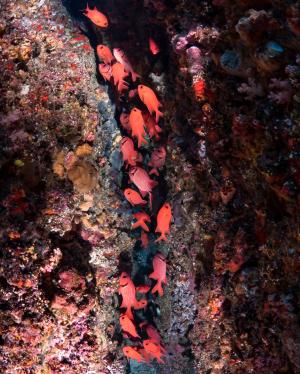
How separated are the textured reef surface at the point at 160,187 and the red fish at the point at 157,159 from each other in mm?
44

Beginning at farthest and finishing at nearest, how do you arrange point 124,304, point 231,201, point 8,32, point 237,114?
point 8,32, point 124,304, point 231,201, point 237,114

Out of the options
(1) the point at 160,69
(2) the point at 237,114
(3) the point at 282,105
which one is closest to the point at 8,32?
(1) the point at 160,69

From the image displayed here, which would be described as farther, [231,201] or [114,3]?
[114,3]

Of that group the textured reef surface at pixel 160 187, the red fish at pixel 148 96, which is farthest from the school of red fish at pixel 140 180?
the textured reef surface at pixel 160 187

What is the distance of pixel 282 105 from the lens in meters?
2.90

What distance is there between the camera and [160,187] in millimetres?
5906

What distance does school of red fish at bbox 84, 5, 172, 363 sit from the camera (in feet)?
16.1

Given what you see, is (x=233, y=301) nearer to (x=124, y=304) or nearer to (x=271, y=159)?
(x=124, y=304)

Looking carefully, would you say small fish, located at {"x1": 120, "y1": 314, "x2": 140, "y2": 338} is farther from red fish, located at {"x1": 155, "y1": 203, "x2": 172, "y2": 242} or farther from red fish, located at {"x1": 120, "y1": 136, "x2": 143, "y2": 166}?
red fish, located at {"x1": 120, "y1": 136, "x2": 143, "y2": 166}

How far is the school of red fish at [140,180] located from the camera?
16.1 feet

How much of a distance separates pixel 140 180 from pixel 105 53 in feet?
7.48

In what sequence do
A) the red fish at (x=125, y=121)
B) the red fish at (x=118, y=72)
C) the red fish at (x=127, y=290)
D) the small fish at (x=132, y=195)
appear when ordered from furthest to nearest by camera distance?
the red fish at (x=125, y=121) < the red fish at (x=118, y=72) < the small fish at (x=132, y=195) < the red fish at (x=127, y=290)

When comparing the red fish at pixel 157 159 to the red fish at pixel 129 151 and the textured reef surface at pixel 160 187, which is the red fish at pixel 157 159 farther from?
the red fish at pixel 129 151

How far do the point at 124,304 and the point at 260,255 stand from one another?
2.31 meters
